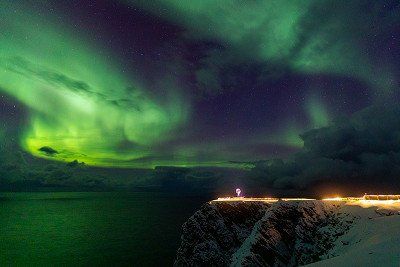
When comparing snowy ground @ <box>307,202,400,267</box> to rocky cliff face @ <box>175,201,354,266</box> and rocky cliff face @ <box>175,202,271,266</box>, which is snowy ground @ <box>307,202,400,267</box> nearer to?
rocky cliff face @ <box>175,201,354,266</box>

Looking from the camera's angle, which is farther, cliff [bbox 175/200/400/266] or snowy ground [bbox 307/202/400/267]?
cliff [bbox 175/200/400/266]

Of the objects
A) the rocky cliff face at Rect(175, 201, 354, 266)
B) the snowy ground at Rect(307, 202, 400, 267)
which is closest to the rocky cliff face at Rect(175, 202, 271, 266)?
the rocky cliff face at Rect(175, 201, 354, 266)

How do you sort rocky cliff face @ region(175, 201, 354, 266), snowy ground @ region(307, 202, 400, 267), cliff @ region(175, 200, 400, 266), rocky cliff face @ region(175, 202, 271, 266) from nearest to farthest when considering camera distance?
snowy ground @ region(307, 202, 400, 267), cliff @ region(175, 200, 400, 266), rocky cliff face @ region(175, 201, 354, 266), rocky cliff face @ region(175, 202, 271, 266)

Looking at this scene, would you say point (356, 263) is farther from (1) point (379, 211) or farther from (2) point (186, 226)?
(2) point (186, 226)

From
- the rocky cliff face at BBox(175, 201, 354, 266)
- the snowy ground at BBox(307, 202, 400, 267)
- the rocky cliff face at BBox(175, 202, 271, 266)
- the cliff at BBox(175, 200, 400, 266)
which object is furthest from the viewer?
the rocky cliff face at BBox(175, 202, 271, 266)

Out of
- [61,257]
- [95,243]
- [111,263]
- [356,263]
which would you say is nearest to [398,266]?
[356,263]

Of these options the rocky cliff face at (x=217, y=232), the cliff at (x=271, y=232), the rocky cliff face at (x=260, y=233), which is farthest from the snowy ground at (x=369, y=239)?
the rocky cliff face at (x=217, y=232)
